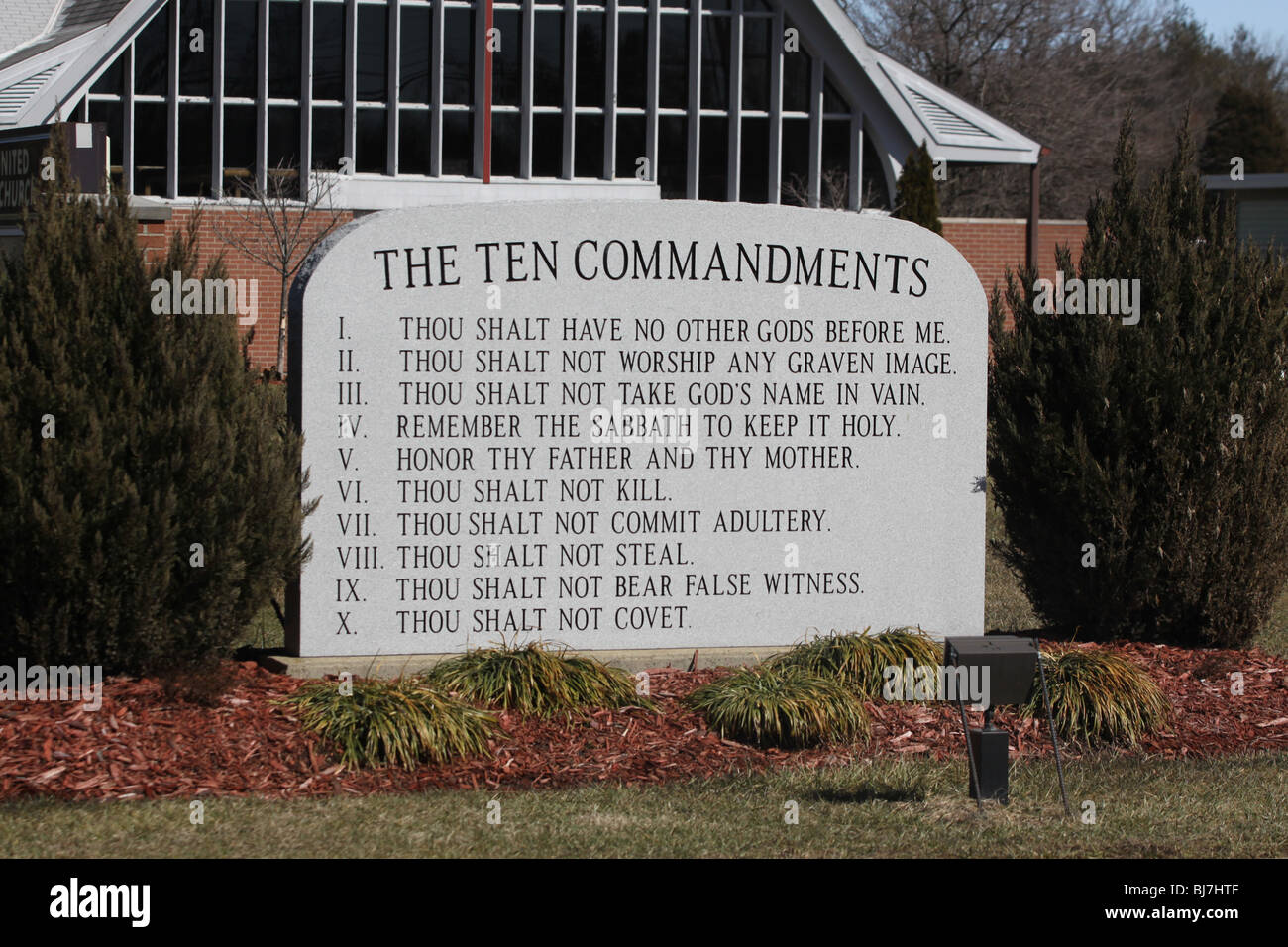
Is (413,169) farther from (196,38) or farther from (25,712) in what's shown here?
(25,712)

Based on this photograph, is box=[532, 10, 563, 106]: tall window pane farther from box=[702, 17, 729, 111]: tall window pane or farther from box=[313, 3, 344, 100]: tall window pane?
box=[313, 3, 344, 100]: tall window pane

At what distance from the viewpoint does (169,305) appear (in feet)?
21.6

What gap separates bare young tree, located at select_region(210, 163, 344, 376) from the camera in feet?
80.2

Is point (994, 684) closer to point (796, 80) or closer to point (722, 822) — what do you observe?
point (722, 822)

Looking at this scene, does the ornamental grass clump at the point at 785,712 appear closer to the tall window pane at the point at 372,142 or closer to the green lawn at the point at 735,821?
the green lawn at the point at 735,821

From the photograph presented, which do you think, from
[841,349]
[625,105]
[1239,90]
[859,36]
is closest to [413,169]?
[625,105]

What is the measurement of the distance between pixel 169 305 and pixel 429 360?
1.30 meters

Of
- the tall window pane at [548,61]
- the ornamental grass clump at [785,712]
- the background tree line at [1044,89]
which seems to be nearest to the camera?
the ornamental grass clump at [785,712]

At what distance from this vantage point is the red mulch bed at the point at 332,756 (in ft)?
19.4

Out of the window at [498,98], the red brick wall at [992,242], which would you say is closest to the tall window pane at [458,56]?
the window at [498,98]

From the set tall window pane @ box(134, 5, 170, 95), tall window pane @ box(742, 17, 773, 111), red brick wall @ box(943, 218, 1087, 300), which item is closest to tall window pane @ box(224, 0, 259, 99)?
tall window pane @ box(134, 5, 170, 95)

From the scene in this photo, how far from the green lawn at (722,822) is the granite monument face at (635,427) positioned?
5.19ft

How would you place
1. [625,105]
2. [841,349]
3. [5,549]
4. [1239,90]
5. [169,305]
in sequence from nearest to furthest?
[5,549] < [169,305] < [841,349] < [625,105] < [1239,90]

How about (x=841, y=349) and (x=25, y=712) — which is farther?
(x=841, y=349)
